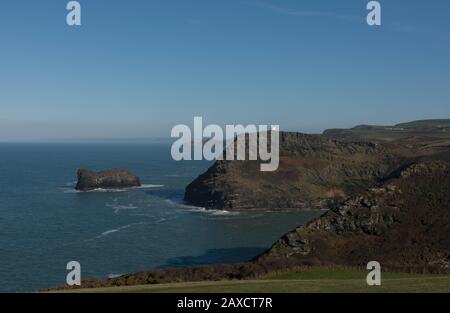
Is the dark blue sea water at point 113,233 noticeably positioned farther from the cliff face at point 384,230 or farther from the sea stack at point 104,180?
the cliff face at point 384,230

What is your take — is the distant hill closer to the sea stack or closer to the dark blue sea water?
the dark blue sea water

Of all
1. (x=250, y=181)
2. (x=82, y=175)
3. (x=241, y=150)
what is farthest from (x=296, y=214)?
(x=82, y=175)

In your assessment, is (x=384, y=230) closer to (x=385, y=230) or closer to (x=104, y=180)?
(x=385, y=230)

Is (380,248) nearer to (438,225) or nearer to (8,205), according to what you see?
(438,225)

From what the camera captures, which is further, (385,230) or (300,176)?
(300,176)

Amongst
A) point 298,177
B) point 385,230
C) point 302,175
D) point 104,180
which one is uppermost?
point 302,175

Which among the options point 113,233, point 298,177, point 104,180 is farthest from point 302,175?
point 113,233
